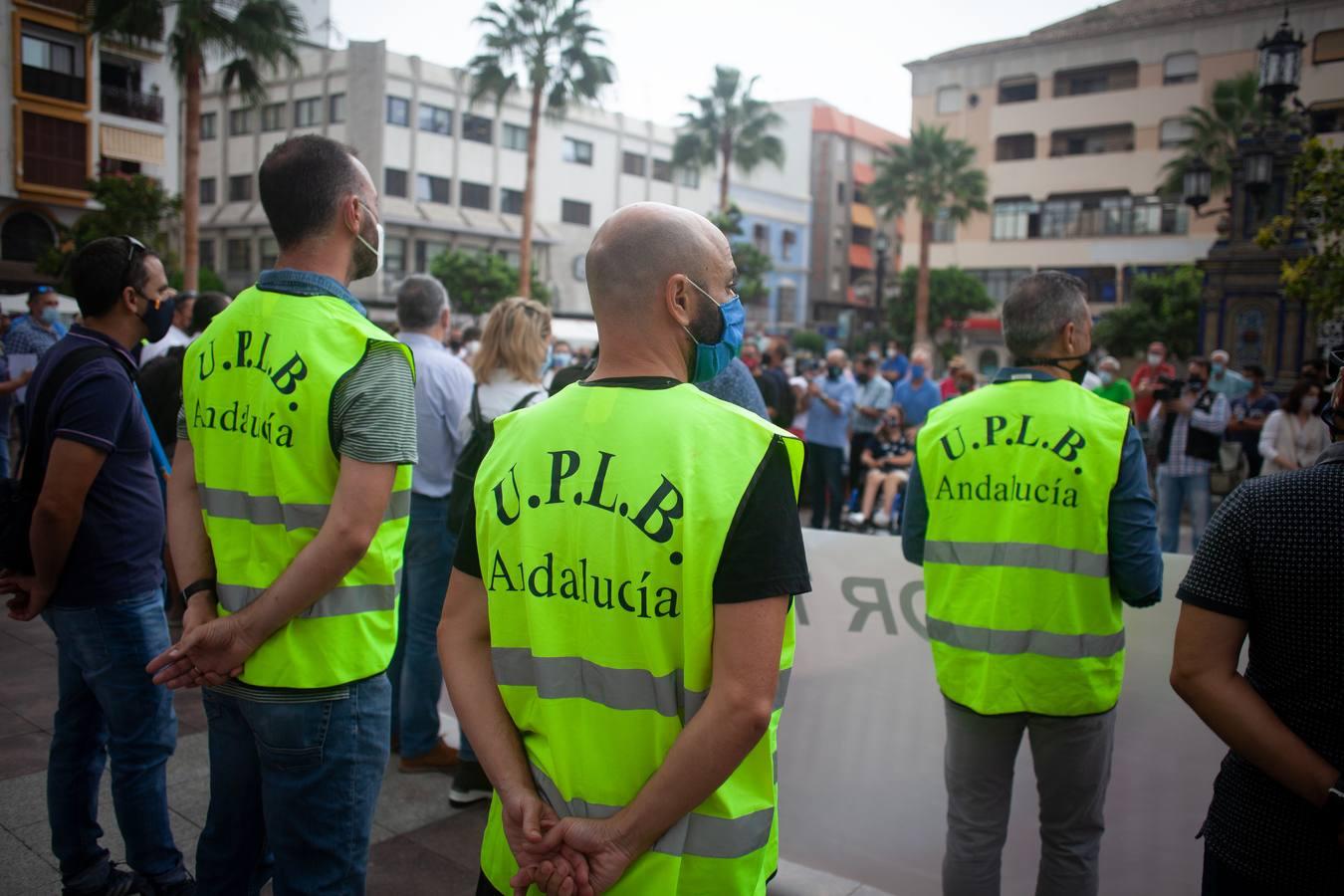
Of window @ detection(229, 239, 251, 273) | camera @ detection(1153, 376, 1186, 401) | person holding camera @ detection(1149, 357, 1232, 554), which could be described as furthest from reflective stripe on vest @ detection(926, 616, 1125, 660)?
window @ detection(229, 239, 251, 273)

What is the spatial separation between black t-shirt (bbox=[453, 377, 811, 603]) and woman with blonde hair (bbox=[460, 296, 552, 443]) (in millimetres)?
2788

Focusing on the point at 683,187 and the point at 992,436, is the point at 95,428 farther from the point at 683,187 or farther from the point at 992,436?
the point at 683,187

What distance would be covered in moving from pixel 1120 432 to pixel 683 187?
51.4 metres

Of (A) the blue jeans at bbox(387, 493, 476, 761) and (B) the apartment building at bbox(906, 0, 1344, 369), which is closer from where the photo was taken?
(A) the blue jeans at bbox(387, 493, 476, 761)

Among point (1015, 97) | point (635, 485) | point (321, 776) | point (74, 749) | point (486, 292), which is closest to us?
point (635, 485)

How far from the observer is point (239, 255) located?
4241 centimetres

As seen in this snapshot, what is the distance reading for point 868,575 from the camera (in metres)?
4.13

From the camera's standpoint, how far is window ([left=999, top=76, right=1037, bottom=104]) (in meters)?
48.1

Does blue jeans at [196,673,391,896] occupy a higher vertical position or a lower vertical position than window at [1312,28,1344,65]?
lower

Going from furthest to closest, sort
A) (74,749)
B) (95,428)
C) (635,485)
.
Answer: (74,749) < (95,428) < (635,485)

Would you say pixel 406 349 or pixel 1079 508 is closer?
pixel 406 349

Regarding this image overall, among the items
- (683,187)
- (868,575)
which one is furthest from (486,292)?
(868,575)

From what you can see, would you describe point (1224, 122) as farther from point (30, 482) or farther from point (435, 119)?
point (30, 482)

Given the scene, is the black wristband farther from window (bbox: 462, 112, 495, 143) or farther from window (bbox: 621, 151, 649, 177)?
window (bbox: 621, 151, 649, 177)
